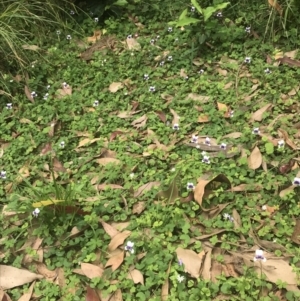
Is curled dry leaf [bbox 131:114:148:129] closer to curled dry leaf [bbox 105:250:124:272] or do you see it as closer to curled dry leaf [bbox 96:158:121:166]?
curled dry leaf [bbox 96:158:121:166]

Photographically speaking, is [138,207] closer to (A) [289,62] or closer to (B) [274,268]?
(B) [274,268]

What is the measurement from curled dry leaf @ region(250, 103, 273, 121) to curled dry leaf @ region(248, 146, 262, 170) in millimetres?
309

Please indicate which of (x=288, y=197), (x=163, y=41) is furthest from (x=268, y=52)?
(x=288, y=197)

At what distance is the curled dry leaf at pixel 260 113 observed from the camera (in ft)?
9.89

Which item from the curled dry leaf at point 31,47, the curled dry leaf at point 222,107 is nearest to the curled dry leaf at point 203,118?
the curled dry leaf at point 222,107

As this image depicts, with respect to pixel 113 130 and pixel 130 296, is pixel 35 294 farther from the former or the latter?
pixel 113 130

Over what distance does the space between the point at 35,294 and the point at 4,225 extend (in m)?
0.53

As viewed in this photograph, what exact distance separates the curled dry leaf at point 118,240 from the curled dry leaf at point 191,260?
0.29 m

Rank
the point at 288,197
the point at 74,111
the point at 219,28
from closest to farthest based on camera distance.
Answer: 1. the point at 288,197
2. the point at 74,111
3. the point at 219,28

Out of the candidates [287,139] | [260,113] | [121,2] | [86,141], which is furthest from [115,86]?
[287,139]

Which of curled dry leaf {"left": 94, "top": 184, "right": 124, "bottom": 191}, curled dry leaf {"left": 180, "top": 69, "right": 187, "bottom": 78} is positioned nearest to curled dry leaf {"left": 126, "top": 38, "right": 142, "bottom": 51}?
curled dry leaf {"left": 180, "top": 69, "right": 187, "bottom": 78}

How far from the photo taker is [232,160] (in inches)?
107

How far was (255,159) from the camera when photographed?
271cm

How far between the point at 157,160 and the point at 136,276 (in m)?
0.82
